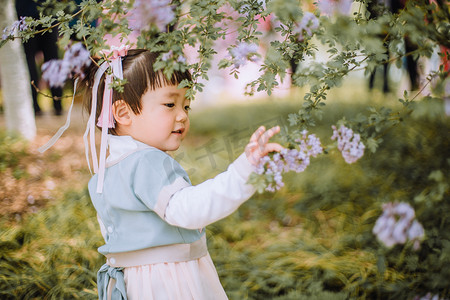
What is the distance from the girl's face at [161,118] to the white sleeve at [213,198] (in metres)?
0.26

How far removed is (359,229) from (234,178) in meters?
2.06

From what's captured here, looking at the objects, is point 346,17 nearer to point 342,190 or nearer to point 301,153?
point 301,153

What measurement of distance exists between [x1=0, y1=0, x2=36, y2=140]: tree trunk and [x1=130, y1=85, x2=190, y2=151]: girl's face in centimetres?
294

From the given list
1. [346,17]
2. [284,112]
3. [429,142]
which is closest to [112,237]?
[346,17]

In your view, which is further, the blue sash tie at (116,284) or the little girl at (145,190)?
the blue sash tie at (116,284)

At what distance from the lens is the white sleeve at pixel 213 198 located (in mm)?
1252

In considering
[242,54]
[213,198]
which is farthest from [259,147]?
[242,54]

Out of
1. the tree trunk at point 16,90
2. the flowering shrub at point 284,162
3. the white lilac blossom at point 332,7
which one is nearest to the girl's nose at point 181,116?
the flowering shrub at point 284,162

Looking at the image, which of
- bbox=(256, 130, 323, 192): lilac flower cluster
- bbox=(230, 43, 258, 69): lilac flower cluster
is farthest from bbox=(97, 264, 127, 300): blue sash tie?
bbox=(230, 43, 258, 69): lilac flower cluster

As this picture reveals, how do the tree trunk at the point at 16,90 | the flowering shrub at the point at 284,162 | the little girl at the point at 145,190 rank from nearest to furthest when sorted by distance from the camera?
the flowering shrub at the point at 284,162 → the little girl at the point at 145,190 → the tree trunk at the point at 16,90

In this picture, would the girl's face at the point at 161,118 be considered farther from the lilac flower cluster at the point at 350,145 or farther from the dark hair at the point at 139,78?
the lilac flower cluster at the point at 350,145

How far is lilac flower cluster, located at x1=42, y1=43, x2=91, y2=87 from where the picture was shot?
151 cm

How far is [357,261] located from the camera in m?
2.71

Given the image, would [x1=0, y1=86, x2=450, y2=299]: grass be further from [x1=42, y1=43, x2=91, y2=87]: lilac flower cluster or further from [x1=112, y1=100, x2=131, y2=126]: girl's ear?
[x1=42, y1=43, x2=91, y2=87]: lilac flower cluster
